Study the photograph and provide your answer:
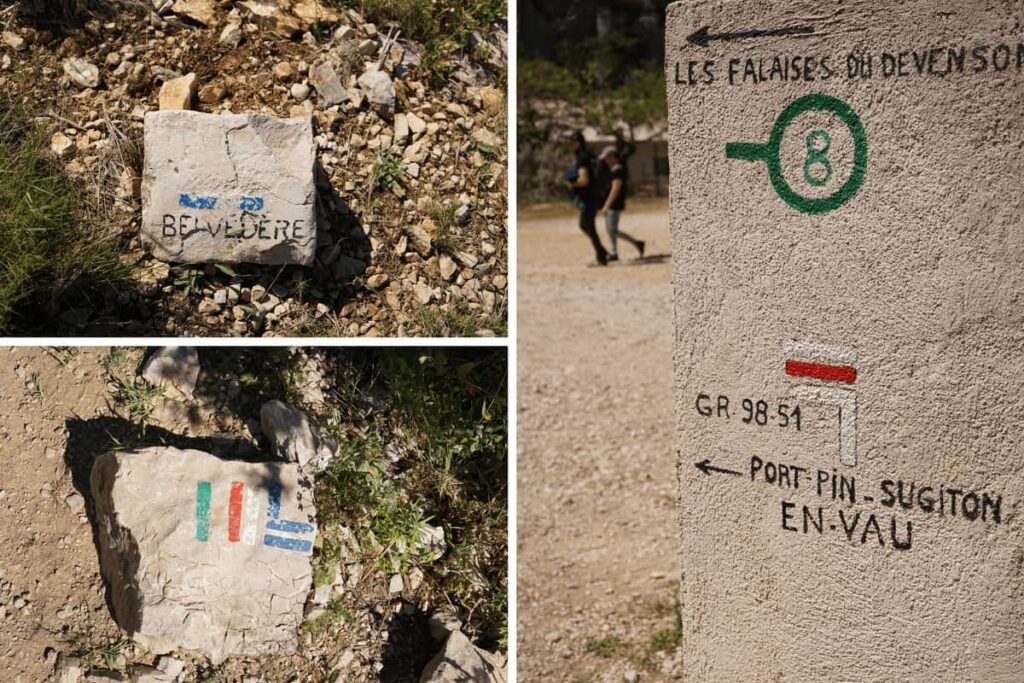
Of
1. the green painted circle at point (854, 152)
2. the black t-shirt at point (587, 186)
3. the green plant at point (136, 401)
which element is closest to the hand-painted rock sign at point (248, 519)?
the green plant at point (136, 401)

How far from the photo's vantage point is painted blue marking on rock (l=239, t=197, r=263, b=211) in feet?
9.83

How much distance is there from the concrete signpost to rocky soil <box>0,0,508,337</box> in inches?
→ 46.1

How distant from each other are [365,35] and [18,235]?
4.41 feet

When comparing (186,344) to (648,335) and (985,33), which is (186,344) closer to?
(985,33)

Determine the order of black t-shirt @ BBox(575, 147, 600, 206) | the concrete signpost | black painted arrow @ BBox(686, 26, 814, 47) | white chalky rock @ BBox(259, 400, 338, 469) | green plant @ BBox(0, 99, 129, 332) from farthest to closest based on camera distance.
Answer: black t-shirt @ BBox(575, 147, 600, 206), white chalky rock @ BBox(259, 400, 338, 469), green plant @ BBox(0, 99, 129, 332), black painted arrow @ BBox(686, 26, 814, 47), the concrete signpost

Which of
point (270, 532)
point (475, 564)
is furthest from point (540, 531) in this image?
point (270, 532)

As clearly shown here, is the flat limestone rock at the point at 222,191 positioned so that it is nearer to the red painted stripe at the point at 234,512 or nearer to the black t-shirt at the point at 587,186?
the red painted stripe at the point at 234,512

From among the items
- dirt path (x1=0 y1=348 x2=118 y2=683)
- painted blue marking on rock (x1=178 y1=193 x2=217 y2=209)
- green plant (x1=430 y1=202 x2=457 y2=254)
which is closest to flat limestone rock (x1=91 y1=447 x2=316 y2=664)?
dirt path (x1=0 y1=348 x2=118 y2=683)

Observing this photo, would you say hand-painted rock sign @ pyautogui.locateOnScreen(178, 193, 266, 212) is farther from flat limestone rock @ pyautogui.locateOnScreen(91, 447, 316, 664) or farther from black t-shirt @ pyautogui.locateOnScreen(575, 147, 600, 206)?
black t-shirt @ pyautogui.locateOnScreen(575, 147, 600, 206)

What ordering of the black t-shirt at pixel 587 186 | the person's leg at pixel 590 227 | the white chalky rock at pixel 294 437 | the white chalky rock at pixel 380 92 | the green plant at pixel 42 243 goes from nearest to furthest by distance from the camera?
the green plant at pixel 42 243
the white chalky rock at pixel 294 437
the white chalky rock at pixel 380 92
the person's leg at pixel 590 227
the black t-shirt at pixel 587 186

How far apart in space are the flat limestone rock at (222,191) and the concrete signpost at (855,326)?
1.32 metres

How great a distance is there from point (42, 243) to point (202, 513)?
39.0 inches

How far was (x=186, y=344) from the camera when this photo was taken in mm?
3150

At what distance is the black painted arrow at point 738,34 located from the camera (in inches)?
79.6
